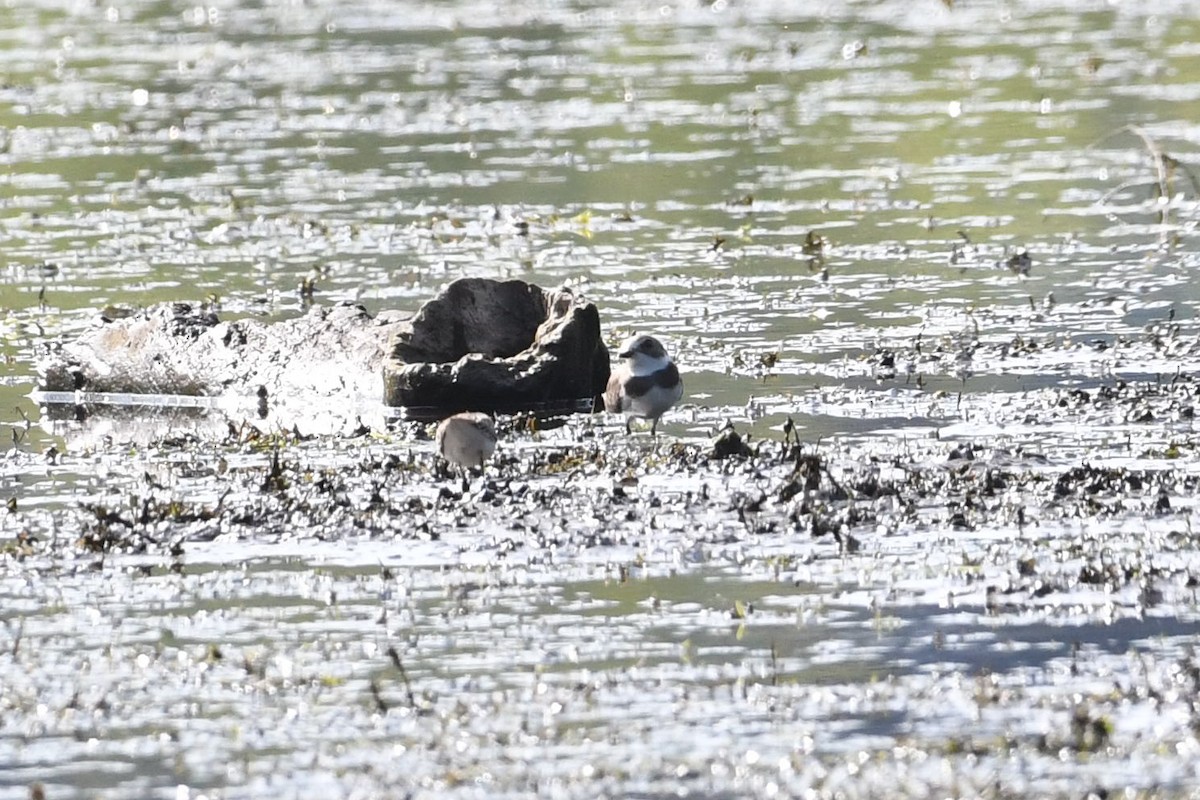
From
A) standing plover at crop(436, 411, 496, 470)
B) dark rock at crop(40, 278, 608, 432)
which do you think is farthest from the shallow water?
dark rock at crop(40, 278, 608, 432)

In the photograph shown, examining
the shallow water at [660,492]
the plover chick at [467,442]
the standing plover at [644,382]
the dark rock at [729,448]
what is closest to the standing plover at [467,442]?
the plover chick at [467,442]

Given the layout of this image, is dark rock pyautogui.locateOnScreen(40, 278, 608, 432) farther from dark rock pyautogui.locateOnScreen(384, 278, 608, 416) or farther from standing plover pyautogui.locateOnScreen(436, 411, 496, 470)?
standing plover pyautogui.locateOnScreen(436, 411, 496, 470)

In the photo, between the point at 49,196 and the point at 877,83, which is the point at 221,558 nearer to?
the point at 49,196

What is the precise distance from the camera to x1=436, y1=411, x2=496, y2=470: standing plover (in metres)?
15.0

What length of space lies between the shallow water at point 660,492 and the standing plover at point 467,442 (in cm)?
29

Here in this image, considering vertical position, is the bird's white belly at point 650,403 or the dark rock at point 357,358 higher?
the dark rock at point 357,358

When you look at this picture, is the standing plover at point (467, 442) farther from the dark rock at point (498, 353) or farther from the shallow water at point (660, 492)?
the dark rock at point (498, 353)

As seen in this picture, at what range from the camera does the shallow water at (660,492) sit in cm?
1000

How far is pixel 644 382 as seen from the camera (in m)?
17.2

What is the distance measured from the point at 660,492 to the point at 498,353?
5.15 m

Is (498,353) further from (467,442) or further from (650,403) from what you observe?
(467,442)

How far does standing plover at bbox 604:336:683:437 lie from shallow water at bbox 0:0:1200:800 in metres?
0.47

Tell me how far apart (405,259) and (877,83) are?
17297 mm

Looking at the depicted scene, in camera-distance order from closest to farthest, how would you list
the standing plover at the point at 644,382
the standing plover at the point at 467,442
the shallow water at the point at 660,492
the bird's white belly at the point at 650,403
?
the shallow water at the point at 660,492, the standing plover at the point at 467,442, the bird's white belly at the point at 650,403, the standing plover at the point at 644,382
